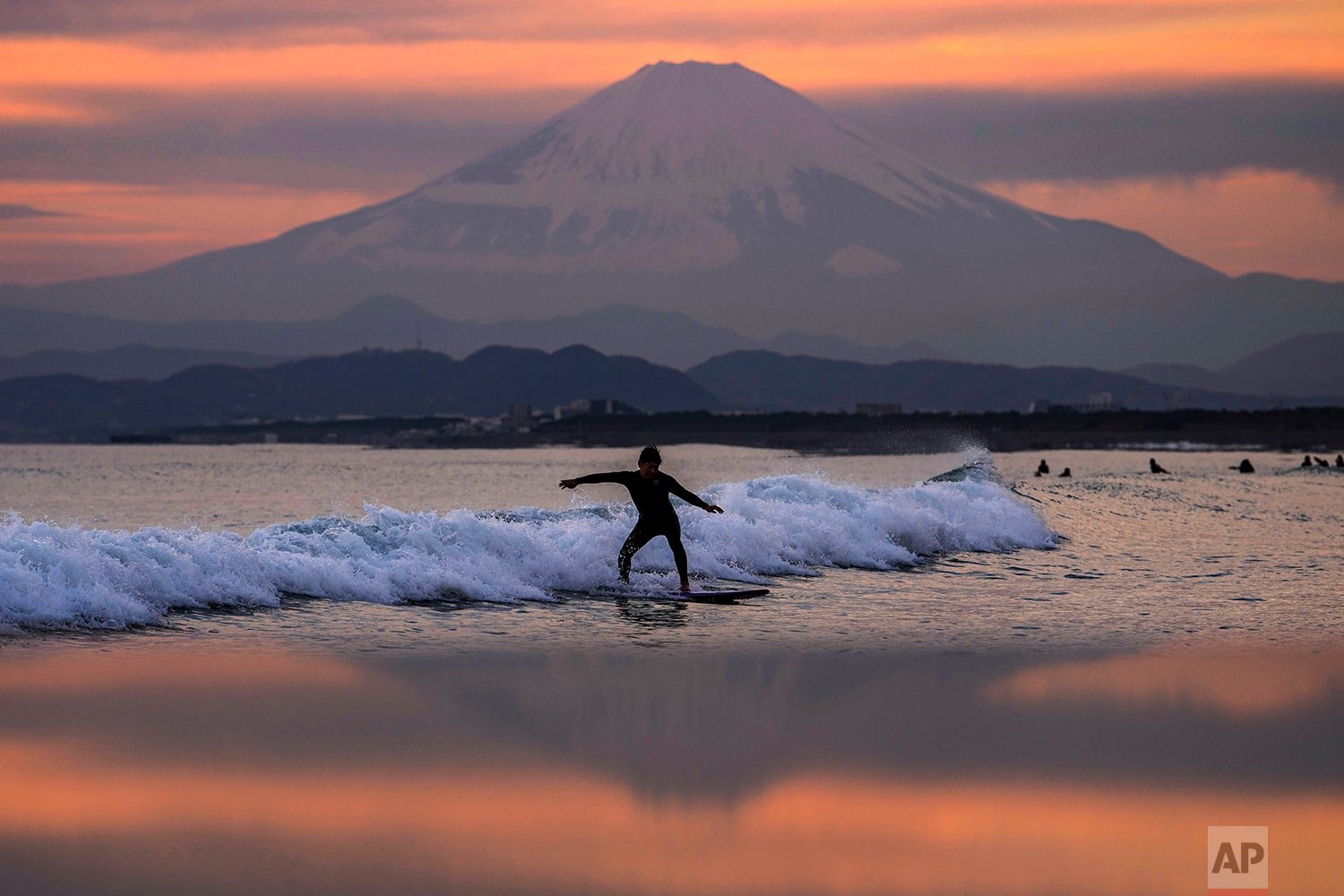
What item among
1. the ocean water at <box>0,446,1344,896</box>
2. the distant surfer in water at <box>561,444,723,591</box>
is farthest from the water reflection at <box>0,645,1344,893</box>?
the distant surfer in water at <box>561,444,723,591</box>

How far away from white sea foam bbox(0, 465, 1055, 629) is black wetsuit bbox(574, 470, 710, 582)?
2.11 feet

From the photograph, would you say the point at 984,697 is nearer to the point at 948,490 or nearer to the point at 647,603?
the point at 647,603

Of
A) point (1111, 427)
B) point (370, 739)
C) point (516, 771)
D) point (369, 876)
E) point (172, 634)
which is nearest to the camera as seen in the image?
point (369, 876)

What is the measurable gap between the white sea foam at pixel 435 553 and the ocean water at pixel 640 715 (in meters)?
0.05

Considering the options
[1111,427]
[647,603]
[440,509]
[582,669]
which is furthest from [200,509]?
[1111,427]

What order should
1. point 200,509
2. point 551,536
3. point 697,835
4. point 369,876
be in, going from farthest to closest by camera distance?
point 200,509 < point 551,536 < point 697,835 < point 369,876

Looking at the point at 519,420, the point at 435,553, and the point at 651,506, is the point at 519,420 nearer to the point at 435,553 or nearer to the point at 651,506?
the point at 435,553

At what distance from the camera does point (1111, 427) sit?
16062cm

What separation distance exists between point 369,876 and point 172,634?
7.45 metres

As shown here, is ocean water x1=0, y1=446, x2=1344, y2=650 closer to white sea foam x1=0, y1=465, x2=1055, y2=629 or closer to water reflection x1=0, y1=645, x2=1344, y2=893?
white sea foam x1=0, y1=465, x2=1055, y2=629

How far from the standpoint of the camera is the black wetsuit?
16953 mm

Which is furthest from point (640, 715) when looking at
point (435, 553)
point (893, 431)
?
point (893, 431)

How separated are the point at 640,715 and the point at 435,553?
317 inches

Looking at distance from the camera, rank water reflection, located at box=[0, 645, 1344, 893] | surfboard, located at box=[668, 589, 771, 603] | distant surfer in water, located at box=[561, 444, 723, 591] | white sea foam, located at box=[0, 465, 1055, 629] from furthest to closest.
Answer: distant surfer in water, located at box=[561, 444, 723, 591], surfboard, located at box=[668, 589, 771, 603], white sea foam, located at box=[0, 465, 1055, 629], water reflection, located at box=[0, 645, 1344, 893]
